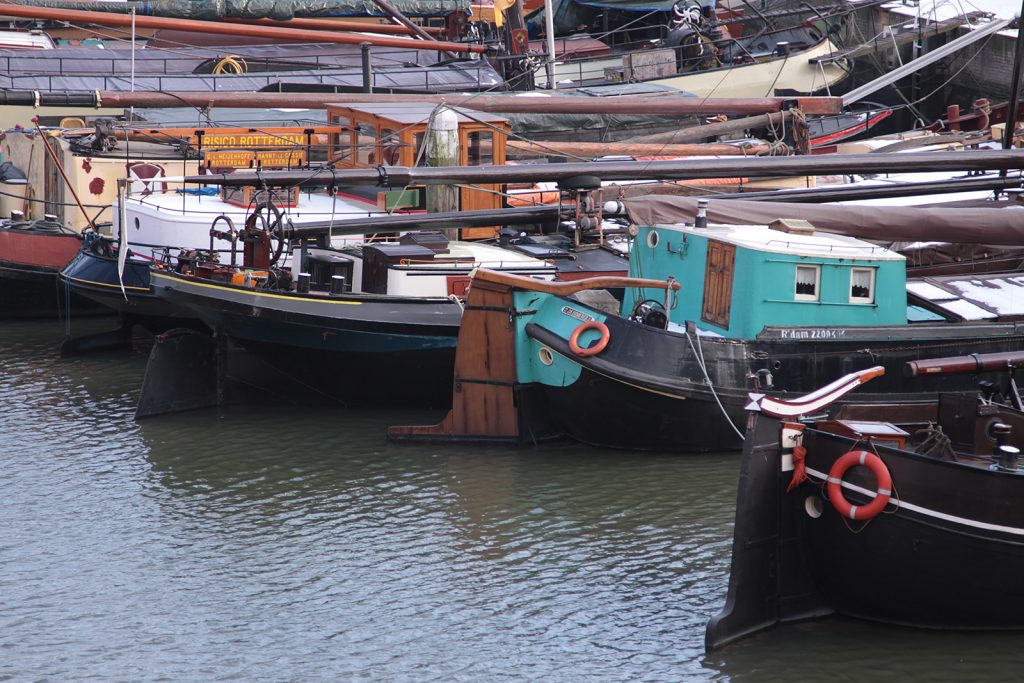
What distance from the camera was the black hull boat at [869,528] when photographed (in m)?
9.11

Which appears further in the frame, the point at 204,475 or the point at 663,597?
the point at 204,475

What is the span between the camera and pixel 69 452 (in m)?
15.0

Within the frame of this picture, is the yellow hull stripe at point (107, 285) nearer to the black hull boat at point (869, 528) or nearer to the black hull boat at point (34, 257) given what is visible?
the black hull boat at point (34, 257)

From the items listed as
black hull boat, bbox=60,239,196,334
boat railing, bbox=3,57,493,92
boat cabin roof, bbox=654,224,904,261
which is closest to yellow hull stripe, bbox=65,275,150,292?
Answer: black hull boat, bbox=60,239,196,334

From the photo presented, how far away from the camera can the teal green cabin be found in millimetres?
13969

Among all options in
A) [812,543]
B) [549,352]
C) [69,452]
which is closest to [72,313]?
[69,452]

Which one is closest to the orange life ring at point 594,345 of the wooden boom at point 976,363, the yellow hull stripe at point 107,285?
the wooden boom at point 976,363

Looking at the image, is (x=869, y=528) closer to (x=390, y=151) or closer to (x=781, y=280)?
(x=781, y=280)

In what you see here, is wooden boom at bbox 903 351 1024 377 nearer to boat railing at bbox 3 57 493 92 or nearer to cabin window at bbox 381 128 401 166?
cabin window at bbox 381 128 401 166

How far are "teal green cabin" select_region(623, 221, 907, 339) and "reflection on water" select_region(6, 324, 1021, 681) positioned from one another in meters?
1.78

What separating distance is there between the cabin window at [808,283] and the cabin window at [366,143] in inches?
296

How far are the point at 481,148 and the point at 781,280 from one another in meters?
7.07

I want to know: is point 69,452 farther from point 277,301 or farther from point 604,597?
point 604,597

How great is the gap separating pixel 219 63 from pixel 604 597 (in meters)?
23.9
